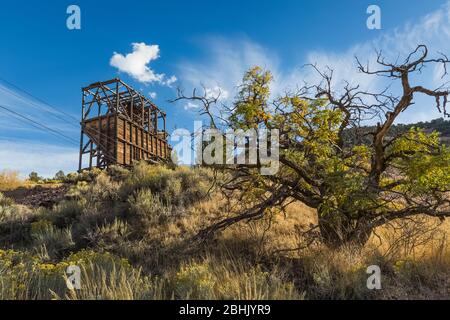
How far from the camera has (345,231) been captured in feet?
22.3

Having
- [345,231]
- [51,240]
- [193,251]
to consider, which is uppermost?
[345,231]

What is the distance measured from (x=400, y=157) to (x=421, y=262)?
6.47ft

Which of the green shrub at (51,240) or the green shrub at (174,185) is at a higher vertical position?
the green shrub at (174,185)

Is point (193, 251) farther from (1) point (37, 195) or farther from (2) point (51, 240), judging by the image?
(1) point (37, 195)

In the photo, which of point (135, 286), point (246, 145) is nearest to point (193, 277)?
point (135, 286)

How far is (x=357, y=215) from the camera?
662 cm

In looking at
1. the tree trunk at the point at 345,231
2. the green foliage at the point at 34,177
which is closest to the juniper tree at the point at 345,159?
the tree trunk at the point at 345,231

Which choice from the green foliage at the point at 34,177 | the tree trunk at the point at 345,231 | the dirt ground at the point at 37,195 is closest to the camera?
the tree trunk at the point at 345,231

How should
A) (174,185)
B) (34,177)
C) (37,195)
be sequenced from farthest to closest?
(34,177), (37,195), (174,185)

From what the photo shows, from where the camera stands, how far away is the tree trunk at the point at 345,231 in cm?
650

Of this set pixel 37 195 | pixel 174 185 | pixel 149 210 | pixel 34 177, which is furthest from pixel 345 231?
pixel 34 177

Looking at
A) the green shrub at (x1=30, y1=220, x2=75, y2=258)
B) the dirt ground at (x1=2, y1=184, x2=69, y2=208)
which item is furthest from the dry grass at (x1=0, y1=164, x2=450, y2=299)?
the dirt ground at (x1=2, y1=184, x2=69, y2=208)

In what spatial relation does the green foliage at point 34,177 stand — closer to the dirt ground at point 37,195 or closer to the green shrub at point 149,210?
the dirt ground at point 37,195
